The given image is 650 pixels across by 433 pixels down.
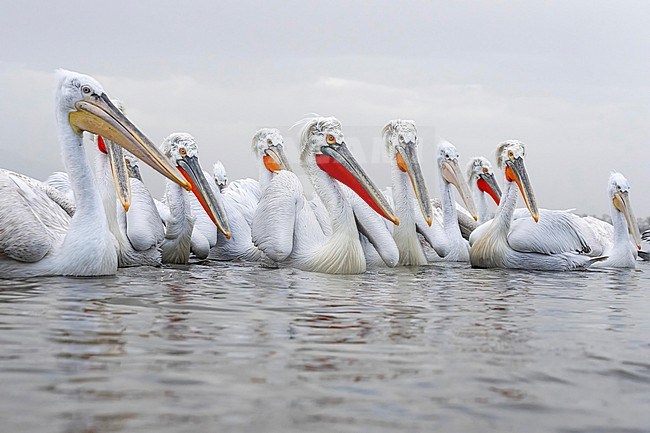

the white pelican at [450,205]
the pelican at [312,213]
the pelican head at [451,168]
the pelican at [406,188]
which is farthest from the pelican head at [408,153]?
the pelican head at [451,168]

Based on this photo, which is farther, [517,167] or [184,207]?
[517,167]

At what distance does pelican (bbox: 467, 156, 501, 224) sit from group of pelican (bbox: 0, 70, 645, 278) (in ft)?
3.64

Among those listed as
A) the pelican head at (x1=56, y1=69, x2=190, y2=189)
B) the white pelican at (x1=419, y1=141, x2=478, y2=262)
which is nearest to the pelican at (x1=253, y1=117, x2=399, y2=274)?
the pelican head at (x1=56, y1=69, x2=190, y2=189)

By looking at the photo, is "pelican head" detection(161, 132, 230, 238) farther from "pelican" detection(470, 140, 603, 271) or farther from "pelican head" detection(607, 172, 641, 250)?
"pelican head" detection(607, 172, 641, 250)

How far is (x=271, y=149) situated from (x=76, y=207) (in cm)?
327

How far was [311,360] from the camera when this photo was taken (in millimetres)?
2668

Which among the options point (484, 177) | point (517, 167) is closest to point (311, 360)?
point (517, 167)

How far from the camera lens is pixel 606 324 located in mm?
3803

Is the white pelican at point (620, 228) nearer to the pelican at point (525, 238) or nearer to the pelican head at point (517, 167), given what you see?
the pelican at point (525, 238)

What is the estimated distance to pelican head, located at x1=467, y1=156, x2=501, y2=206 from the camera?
1045 cm

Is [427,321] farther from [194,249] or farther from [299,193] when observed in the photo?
[194,249]

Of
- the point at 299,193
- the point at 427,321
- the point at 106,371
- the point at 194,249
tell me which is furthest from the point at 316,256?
the point at 106,371

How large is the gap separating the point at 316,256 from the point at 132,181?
1889mm

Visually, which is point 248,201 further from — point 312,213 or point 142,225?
point 142,225
